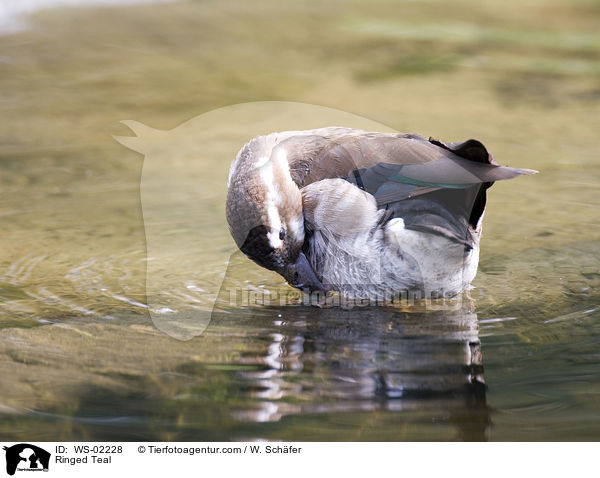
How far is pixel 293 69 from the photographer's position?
32.4 ft

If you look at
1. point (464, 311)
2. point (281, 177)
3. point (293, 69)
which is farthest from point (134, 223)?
point (293, 69)

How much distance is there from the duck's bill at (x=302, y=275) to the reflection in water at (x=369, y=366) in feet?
0.47

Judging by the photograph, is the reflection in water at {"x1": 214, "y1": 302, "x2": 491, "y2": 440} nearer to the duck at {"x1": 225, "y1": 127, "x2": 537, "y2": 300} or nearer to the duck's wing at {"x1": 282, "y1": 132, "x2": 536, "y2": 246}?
the duck at {"x1": 225, "y1": 127, "x2": 537, "y2": 300}

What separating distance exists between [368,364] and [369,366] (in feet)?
0.08

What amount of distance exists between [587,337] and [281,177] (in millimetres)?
1906

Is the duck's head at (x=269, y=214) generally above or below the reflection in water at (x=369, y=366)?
above

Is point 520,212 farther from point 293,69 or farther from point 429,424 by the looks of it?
point 293,69
